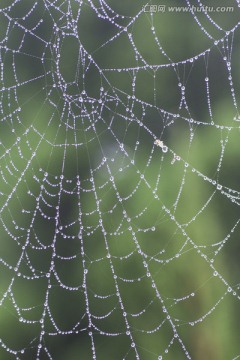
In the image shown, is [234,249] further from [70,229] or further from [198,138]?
[70,229]

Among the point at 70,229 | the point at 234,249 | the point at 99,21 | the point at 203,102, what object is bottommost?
the point at 234,249

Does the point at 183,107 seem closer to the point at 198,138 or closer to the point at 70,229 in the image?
the point at 198,138

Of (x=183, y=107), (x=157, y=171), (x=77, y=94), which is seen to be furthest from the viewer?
(x=183, y=107)

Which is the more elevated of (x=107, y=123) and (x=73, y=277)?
(x=107, y=123)

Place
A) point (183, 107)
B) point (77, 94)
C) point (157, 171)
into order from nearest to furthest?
point (77, 94) → point (157, 171) → point (183, 107)

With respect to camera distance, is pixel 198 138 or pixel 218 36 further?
pixel 218 36

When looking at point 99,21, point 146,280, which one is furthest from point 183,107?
point 146,280
